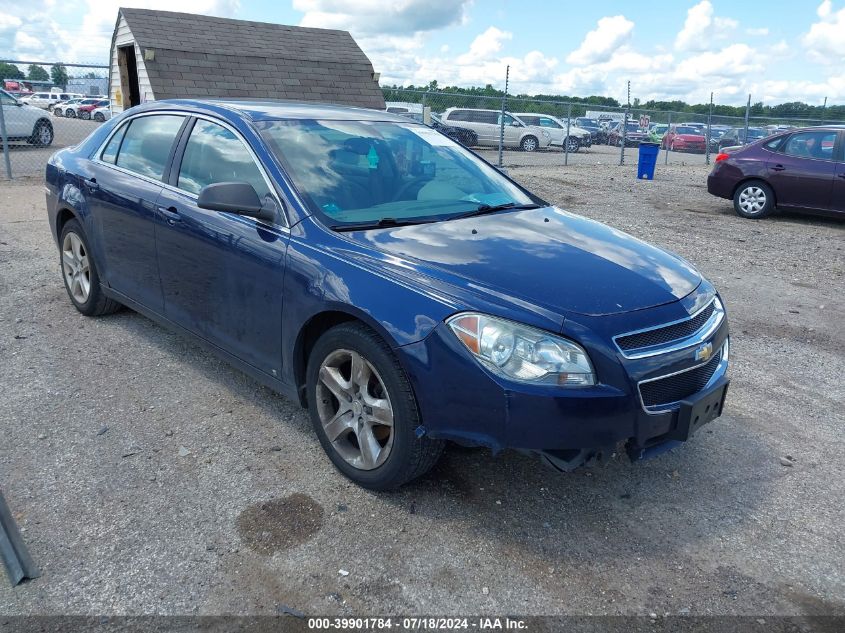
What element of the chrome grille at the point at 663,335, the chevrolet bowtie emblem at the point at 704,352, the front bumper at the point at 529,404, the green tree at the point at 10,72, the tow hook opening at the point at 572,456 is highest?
the green tree at the point at 10,72

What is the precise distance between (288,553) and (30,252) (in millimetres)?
6301

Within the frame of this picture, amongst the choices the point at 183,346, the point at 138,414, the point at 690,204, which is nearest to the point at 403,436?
the point at 138,414

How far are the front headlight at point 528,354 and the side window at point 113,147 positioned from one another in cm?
343

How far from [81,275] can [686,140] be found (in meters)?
29.4

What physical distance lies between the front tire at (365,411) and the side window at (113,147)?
2653 millimetres

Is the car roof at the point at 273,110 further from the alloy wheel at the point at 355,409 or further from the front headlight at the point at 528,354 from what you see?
the front headlight at the point at 528,354

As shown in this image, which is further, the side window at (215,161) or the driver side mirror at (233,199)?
the side window at (215,161)

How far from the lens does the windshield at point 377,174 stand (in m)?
3.51

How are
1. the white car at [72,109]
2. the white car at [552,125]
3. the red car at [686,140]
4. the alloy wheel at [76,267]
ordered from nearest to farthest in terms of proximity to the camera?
the alloy wheel at [76,267], the white car at [552,125], the red car at [686,140], the white car at [72,109]

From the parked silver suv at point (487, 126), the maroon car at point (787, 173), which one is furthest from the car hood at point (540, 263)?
the parked silver suv at point (487, 126)

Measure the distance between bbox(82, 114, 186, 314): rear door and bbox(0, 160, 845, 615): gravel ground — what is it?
558 millimetres

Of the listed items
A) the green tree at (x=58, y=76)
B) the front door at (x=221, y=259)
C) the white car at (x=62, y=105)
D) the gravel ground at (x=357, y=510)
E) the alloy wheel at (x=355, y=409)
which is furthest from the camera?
the white car at (x=62, y=105)

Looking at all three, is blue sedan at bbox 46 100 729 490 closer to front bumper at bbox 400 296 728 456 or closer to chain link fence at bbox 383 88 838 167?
front bumper at bbox 400 296 728 456

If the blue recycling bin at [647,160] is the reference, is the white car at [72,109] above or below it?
above
